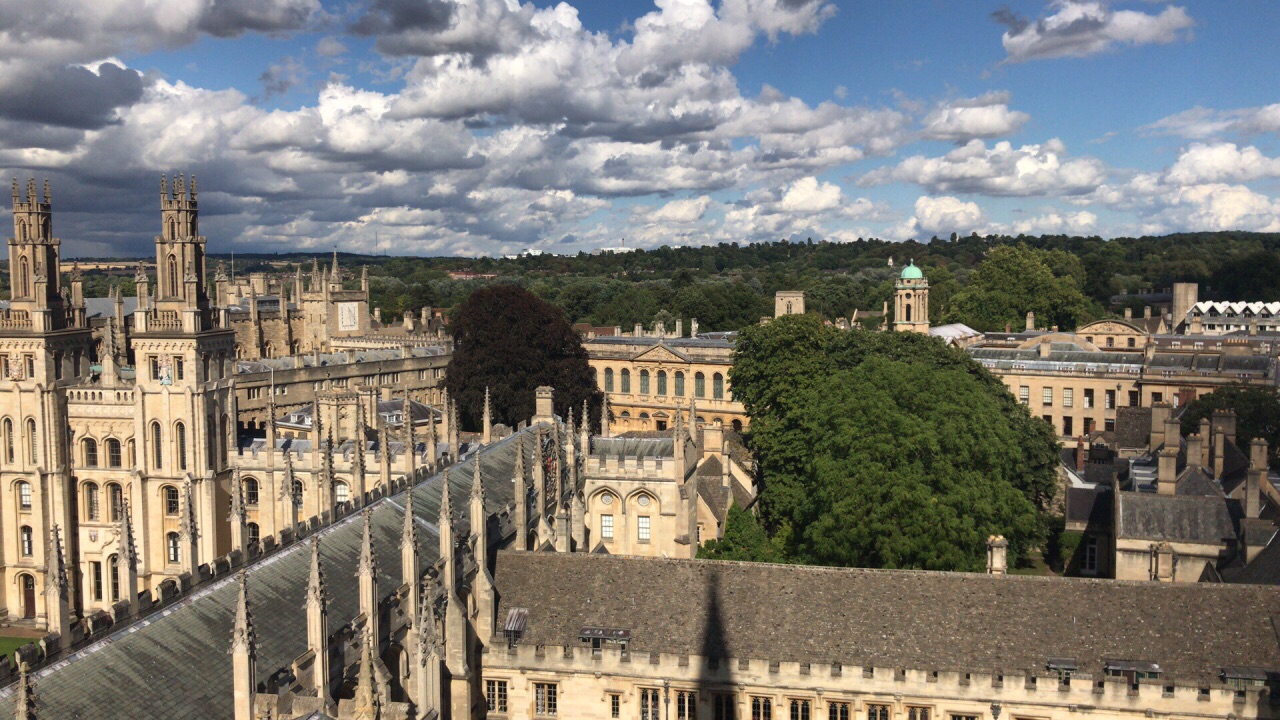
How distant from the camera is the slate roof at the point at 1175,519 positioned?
35719 millimetres

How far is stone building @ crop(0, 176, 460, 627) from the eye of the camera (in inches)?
1677

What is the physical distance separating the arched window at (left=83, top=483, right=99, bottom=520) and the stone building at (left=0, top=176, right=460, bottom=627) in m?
0.06

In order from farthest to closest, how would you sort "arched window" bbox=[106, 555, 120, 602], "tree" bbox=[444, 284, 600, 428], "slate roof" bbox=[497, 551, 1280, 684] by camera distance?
1. "tree" bbox=[444, 284, 600, 428]
2. "arched window" bbox=[106, 555, 120, 602]
3. "slate roof" bbox=[497, 551, 1280, 684]

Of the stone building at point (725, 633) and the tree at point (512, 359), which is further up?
the tree at point (512, 359)

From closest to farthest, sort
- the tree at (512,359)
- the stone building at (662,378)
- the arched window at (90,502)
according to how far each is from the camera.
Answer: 1. the arched window at (90,502)
2. the tree at (512,359)
3. the stone building at (662,378)

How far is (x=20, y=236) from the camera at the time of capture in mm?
46188

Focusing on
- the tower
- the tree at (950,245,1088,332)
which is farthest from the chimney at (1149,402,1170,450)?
the tree at (950,245,1088,332)

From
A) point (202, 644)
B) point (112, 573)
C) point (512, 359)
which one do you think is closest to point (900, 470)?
point (202, 644)

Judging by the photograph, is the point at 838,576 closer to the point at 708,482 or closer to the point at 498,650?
the point at 498,650

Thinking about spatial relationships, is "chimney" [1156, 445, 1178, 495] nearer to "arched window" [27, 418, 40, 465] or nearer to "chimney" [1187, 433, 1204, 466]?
"chimney" [1187, 433, 1204, 466]

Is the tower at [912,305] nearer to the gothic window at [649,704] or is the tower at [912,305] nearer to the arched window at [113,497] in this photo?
the arched window at [113,497]

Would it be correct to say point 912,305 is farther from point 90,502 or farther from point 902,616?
point 902,616

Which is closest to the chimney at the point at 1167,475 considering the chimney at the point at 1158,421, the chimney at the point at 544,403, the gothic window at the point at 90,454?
the chimney at the point at 1158,421

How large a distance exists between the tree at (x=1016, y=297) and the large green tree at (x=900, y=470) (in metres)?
63.0
